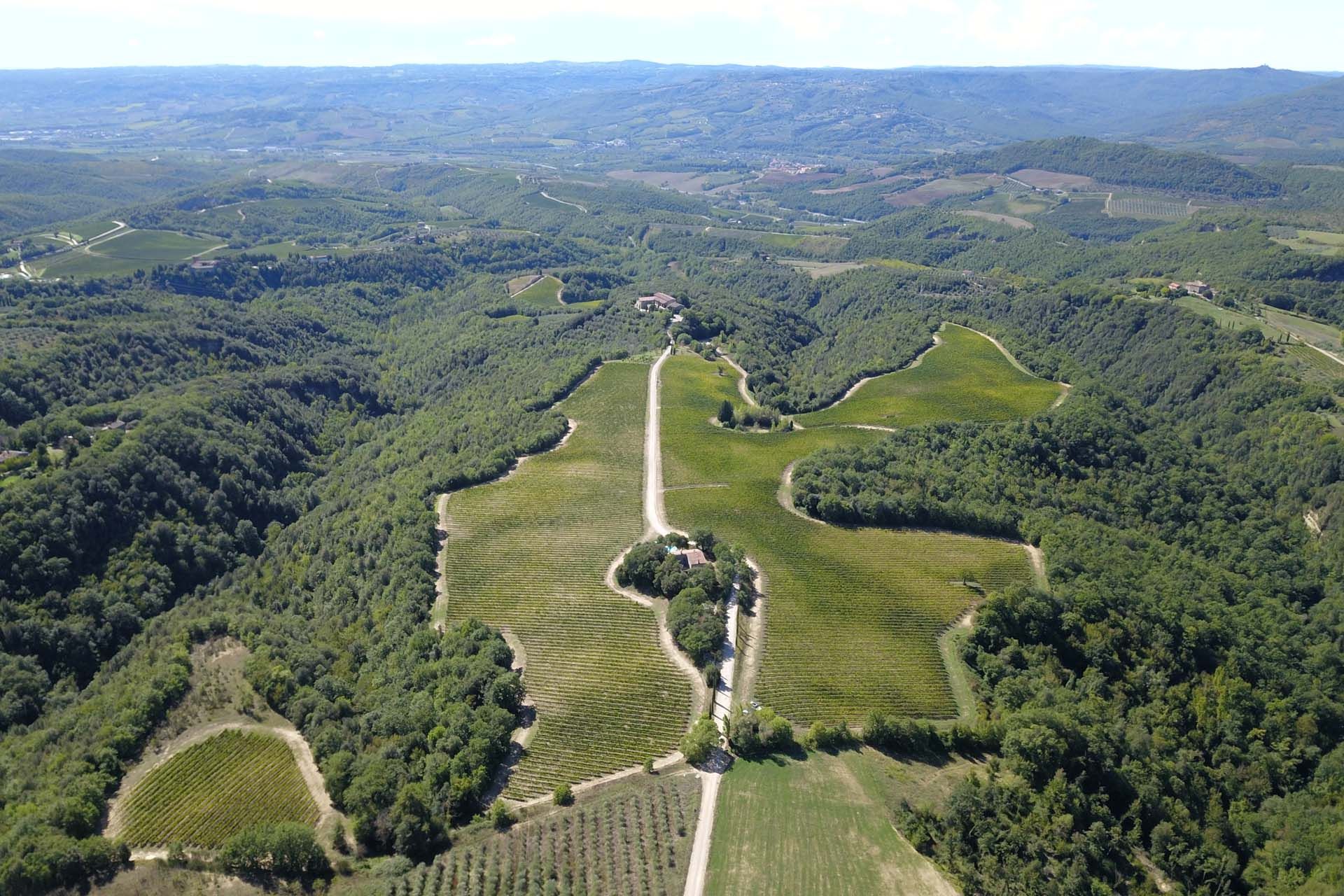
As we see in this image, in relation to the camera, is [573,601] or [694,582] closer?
[694,582]

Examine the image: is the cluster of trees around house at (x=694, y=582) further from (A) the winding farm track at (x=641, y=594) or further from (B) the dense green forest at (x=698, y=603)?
(A) the winding farm track at (x=641, y=594)

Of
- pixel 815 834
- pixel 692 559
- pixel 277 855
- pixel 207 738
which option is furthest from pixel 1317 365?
pixel 207 738

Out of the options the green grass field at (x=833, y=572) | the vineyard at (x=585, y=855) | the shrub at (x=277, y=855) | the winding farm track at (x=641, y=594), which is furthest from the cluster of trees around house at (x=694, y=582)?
the shrub at (x=277, y=855)

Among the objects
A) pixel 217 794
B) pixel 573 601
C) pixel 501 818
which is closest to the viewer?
pixel 501 818

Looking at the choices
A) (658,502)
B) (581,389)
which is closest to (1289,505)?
(658,502)

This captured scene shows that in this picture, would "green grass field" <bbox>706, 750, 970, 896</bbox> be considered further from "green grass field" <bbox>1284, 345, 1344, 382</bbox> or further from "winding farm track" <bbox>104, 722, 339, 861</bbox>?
"green grass field" <bbox>1284, 345, 1344, 382</bbox>

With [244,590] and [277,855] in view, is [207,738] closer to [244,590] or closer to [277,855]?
[277,855]

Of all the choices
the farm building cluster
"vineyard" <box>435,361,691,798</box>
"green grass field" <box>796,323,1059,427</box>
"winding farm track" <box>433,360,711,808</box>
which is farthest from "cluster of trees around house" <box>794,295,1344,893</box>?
"vineyard" <box>435,361,691,798</box>
